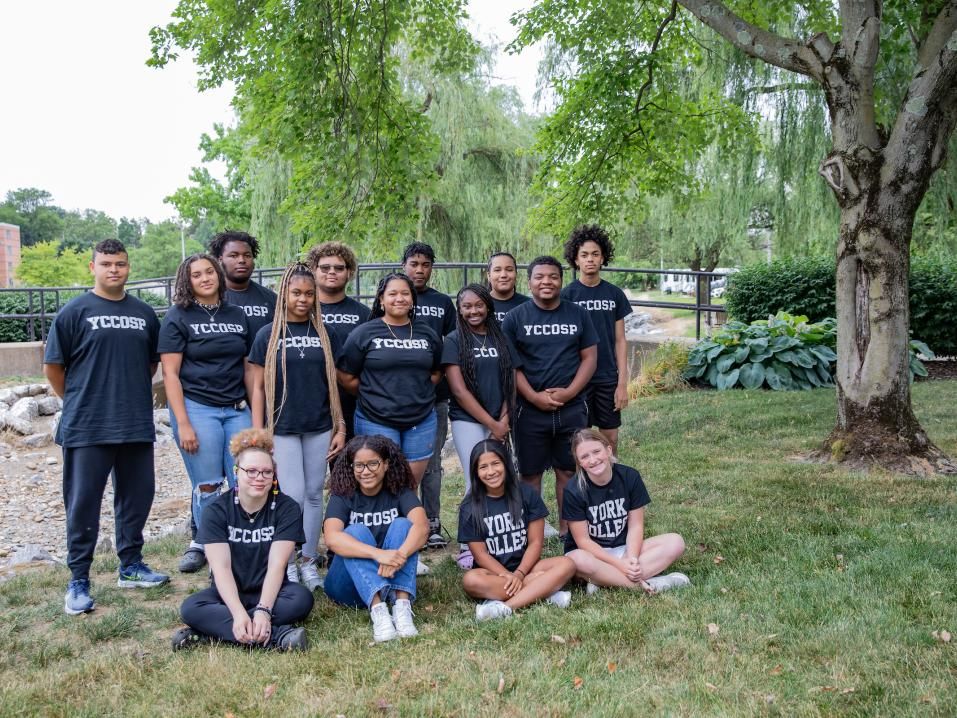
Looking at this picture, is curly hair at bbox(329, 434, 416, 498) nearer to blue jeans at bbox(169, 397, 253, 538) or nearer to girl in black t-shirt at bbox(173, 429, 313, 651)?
girl in black t-shirt at bbox(173, 429, 313, 651)

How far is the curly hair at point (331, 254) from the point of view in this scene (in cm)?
479

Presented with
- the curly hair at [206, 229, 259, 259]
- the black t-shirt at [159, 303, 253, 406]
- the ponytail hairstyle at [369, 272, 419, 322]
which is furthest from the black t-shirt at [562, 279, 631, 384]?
the black t-shirt at [159, 303, 253, 406]

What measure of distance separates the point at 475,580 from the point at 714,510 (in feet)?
7.45

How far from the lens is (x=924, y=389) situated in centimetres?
983

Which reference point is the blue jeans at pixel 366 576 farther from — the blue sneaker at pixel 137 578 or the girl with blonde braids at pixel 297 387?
the blue sneaker at pixel 137 578

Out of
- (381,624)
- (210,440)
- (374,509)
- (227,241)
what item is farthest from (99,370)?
(381,624)

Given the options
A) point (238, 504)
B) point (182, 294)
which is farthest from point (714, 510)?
point (182, 294)

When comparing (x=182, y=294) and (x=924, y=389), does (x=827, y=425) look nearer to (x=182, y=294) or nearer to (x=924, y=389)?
(x=924, y=389)

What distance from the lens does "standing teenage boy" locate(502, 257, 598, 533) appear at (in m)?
4.88

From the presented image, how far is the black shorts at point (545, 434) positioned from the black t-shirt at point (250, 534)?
1.51 metres

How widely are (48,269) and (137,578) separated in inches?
1549

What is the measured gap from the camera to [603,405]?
5.34 metres

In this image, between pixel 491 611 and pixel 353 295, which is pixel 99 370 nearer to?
pixel 491 611

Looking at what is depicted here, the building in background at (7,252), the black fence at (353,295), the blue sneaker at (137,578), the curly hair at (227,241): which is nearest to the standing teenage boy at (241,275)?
the curly hair at (227,241)
